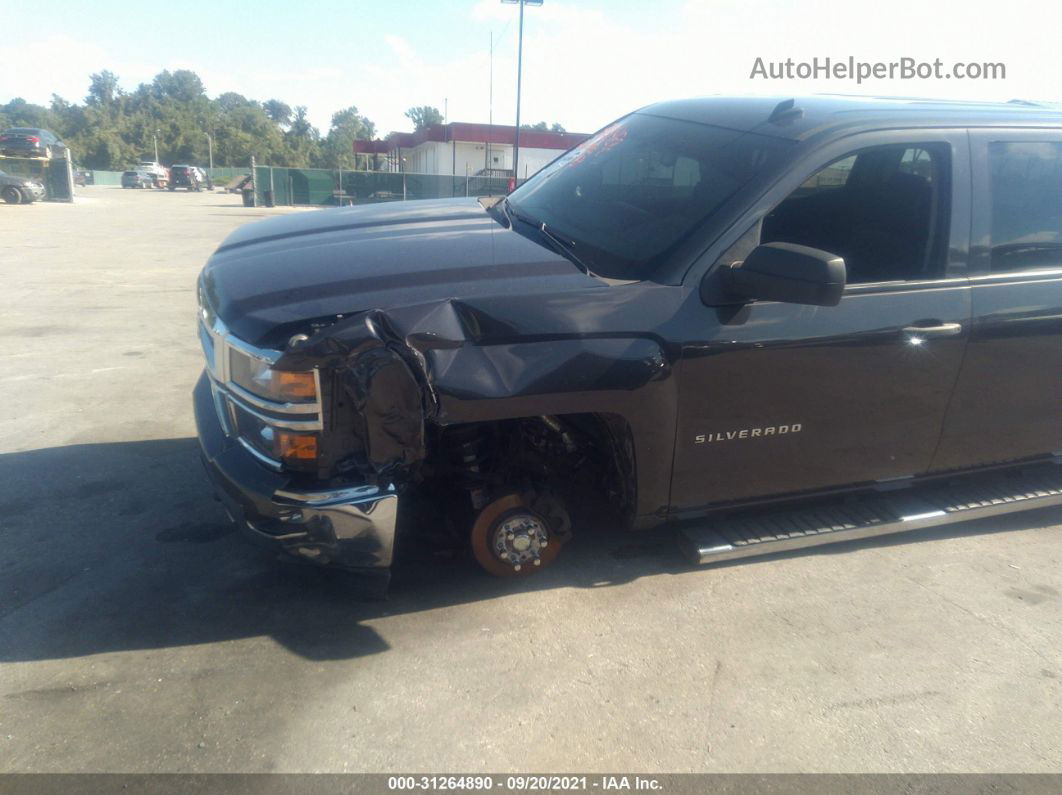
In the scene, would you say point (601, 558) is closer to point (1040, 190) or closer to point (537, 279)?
point (537, 279)

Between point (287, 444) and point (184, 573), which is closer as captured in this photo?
point (287, 444)

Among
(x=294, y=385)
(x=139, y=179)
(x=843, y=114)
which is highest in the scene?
(x=843, y=114)

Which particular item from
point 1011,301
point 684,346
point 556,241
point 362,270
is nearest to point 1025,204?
point 1011,301

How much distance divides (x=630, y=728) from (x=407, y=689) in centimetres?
77

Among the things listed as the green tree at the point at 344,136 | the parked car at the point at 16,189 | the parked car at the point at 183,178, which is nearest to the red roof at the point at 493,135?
the parked car at the point at 16,189

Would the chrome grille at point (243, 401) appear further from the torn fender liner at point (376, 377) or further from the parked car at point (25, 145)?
the parked car at point (25, 145)

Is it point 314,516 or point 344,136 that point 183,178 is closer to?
point 314,516

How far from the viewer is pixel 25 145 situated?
34.7 metres

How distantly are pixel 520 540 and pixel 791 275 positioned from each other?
1.47 metres

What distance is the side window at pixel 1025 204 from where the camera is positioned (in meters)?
3.54

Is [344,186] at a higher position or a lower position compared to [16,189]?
higher

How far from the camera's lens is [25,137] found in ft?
113

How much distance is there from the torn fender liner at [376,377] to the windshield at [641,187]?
2.93 ft

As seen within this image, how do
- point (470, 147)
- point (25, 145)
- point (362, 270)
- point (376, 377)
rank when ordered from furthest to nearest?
point (470, 147)
point (25, 145)
point (362, 270)
point (376, 377)
